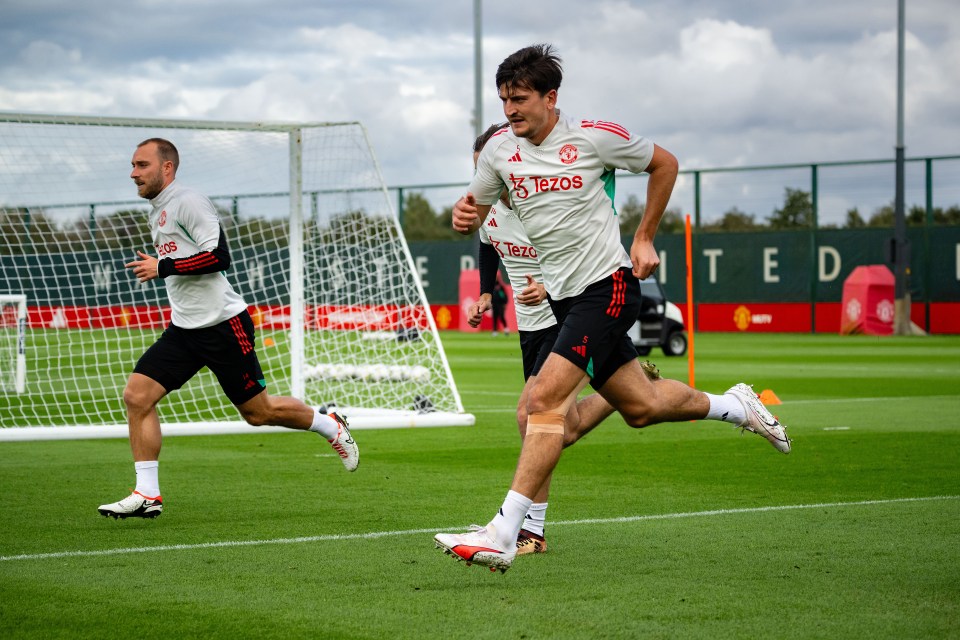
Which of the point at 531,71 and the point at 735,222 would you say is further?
the point at 735,222

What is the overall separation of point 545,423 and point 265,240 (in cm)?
1010

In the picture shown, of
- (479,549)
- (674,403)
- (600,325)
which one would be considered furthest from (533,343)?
(479,549)

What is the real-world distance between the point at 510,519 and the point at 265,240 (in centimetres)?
1038

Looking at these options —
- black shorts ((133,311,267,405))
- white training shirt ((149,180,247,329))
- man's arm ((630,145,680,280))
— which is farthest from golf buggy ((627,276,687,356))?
man's arm ((630,145,680,280))

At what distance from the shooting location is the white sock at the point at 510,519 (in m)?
5.52

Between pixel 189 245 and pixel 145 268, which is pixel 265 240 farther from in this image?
pixel 145 268

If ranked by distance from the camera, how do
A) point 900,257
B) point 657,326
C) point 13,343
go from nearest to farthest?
point 13,343
point 657,326
point 900,257

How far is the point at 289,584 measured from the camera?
5.64 meters

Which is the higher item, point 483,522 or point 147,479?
point 147,479

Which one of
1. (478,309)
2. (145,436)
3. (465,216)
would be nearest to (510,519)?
(465,216)

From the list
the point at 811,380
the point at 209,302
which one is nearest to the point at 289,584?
the point at 209,302

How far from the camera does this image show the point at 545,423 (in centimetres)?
584

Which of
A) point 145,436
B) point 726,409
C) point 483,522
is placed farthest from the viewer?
point 145,436

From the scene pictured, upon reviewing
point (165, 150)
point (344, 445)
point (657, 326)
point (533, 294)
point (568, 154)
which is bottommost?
point (657, 326)
